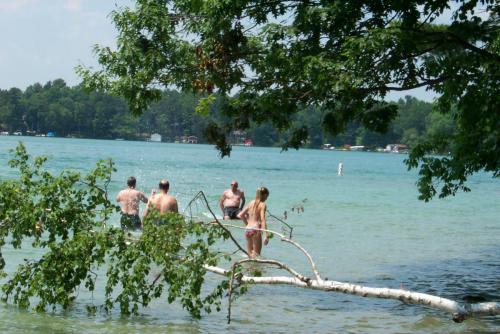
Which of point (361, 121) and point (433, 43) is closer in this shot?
point (433, 43)

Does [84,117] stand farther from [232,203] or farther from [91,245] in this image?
[91,245]

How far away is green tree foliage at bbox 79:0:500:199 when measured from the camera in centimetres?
1021

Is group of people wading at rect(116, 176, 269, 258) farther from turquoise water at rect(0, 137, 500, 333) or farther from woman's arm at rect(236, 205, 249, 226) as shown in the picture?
turquoise water at rect(0, 137, 500, 333)

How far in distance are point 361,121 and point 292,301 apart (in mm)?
2840

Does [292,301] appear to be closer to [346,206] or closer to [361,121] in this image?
[361,121]

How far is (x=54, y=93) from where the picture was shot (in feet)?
613

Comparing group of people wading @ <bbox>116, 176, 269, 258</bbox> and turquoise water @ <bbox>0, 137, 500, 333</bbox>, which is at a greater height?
group of people wading @ <bbox>116, 176, 269, 258</bbox>

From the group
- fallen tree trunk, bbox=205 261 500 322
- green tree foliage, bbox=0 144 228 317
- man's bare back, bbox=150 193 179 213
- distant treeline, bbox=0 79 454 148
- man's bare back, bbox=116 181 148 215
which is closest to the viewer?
fallen tree trunk, bbox=205 261 500 322

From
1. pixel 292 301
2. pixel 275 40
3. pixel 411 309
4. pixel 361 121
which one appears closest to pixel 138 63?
pixel 275 40

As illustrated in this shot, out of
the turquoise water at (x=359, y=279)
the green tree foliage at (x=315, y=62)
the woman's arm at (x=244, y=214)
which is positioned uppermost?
the green tree foliage at (x=315, y=62)

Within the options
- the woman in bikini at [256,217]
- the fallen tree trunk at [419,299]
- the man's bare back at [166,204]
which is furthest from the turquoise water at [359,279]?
the fallen tree trunk at [419,299]

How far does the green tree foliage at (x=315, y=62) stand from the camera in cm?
1021

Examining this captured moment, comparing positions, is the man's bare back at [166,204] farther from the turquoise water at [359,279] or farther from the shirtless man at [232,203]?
the shirtless man at [232,203]

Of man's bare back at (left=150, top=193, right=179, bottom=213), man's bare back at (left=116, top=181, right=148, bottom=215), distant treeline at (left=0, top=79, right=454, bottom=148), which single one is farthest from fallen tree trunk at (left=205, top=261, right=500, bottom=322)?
distant treeline at (left=0, top=79, right=454, bottom=148)
